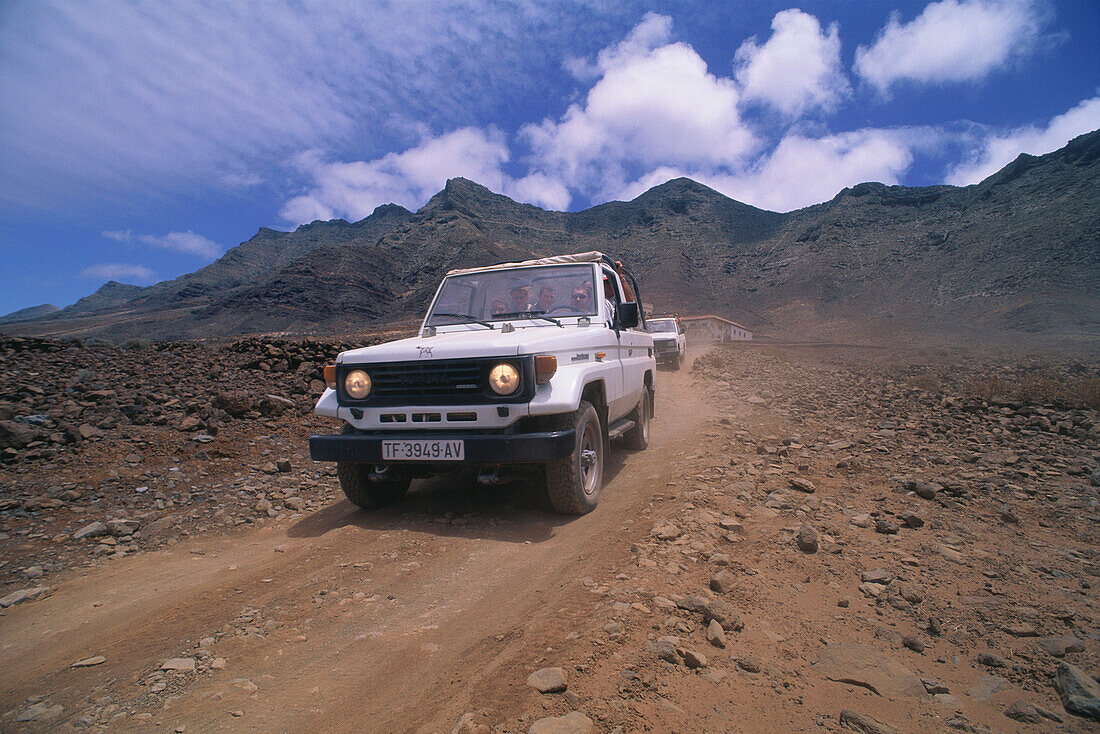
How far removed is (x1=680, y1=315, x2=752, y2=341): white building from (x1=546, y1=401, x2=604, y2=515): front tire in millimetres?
29291

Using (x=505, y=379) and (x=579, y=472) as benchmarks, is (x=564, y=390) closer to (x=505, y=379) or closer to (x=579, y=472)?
(x=505, y=379)

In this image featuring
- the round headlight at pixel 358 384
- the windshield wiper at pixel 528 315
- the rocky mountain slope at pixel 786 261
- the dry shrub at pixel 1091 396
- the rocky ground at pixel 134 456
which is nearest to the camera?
the round headlight at pixel 358 384

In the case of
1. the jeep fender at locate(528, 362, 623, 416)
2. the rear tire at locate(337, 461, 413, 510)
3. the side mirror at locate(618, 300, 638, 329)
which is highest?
the side mirror at locate(618, 300, 638, 329)

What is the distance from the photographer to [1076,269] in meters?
41.5

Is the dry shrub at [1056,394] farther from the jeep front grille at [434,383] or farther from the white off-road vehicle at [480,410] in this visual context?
the jeep front grille at [434,383]

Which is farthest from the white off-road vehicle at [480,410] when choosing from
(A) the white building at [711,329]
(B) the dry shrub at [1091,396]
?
(A) the white building at [711,329]

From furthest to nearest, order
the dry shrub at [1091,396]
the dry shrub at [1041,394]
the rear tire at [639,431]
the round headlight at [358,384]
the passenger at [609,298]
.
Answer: the dry shrub at [1041,394] < the dry shrub at [1091,396] < the rear tire at [639,431] < the passenger at [609,298] < the round headlight at [358,384]

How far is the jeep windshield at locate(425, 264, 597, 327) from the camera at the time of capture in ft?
15.4

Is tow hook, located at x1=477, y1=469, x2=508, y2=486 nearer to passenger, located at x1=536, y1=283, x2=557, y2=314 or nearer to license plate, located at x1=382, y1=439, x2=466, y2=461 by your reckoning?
license plate, located at x1=382, y1=439, x2=466, y2=461

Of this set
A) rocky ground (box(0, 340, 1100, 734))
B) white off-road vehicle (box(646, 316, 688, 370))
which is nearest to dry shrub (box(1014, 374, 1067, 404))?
rocky ground (box(0, 340, 1100, 734))

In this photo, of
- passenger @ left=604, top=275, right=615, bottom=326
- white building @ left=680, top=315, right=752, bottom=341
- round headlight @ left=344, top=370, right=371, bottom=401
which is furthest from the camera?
white building @ left=680, top=315, right=752, bottom=341

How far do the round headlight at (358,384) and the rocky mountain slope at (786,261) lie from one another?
123 feet

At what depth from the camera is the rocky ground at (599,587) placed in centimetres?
178

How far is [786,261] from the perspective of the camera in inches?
2618
